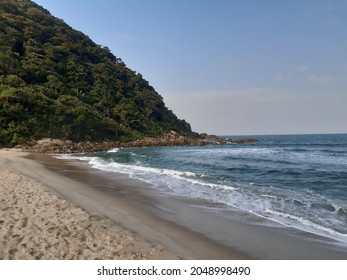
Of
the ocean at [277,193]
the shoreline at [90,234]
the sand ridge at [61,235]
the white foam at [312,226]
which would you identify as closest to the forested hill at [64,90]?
the ocean at [277,193]

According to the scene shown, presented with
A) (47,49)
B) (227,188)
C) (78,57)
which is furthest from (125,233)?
(78,57)

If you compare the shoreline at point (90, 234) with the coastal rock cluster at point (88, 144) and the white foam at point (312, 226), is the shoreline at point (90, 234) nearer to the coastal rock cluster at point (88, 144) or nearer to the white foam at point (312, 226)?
the white foam at point (312, 226)

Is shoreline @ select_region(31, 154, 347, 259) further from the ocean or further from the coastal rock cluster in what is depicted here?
the coastal rock cluster

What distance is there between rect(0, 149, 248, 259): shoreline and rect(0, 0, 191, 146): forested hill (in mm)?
37340

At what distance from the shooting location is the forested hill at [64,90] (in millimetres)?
45406

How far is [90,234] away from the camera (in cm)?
642

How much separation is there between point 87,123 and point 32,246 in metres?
49.7

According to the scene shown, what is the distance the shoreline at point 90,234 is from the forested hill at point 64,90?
37340 mm

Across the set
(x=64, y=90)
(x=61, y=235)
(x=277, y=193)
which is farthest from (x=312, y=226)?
(x=64, y=90)

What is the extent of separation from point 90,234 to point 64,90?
6083 centimetres

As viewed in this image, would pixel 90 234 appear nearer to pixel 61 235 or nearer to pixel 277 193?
pixel 61 235

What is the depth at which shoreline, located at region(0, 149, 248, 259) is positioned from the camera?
544 cm

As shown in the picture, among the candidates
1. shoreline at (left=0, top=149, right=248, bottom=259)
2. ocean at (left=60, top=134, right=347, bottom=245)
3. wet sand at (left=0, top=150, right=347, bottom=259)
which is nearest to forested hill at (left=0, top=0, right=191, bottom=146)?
ocean at (left=60, top=134, right=347, bottom=245)
